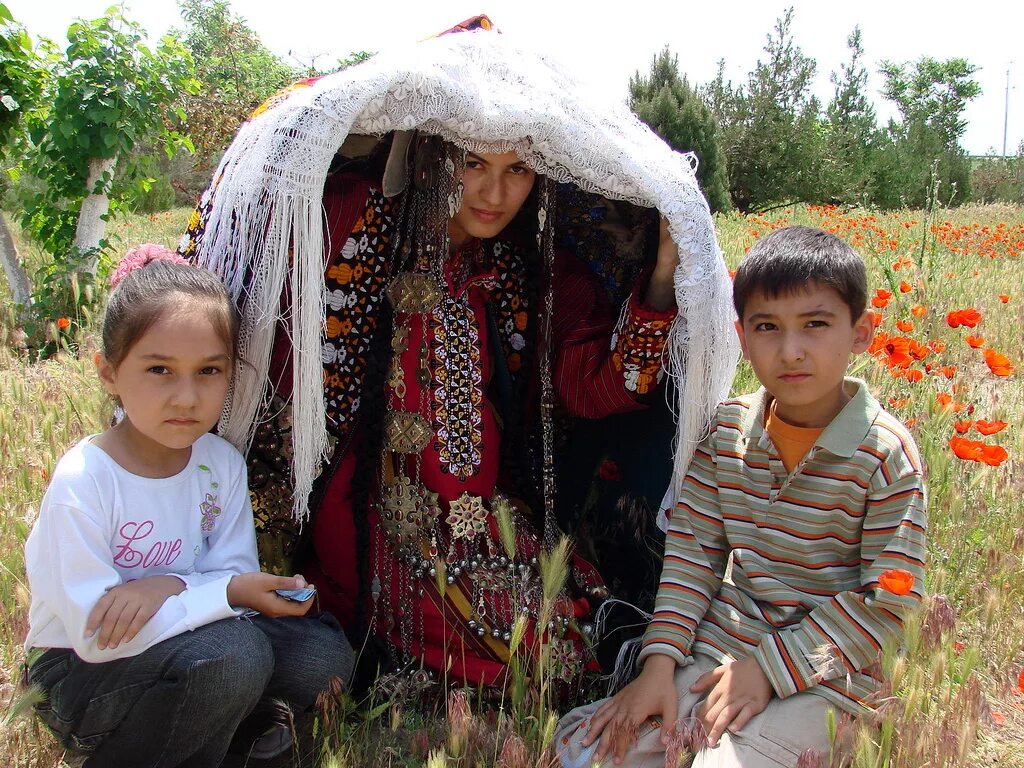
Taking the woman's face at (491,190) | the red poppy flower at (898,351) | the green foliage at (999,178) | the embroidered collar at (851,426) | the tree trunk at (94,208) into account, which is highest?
the green foliage at (999,178)

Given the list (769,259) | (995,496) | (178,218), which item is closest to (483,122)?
(769,259)

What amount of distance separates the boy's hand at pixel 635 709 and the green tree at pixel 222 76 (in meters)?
6.59

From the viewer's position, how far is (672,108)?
15.4m

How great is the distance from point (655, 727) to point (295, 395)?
101 centimetres

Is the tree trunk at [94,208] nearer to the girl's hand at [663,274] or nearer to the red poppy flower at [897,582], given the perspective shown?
the girl's hand at [663,274]

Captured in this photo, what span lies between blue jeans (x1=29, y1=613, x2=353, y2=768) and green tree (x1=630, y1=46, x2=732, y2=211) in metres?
13.9

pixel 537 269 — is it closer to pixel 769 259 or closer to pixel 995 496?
pixel 769 259

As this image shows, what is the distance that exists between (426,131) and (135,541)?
41.8 inches

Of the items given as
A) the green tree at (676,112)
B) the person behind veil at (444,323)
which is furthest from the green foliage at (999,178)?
the person behind veil at (444,323)

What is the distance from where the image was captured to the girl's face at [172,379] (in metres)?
1.71

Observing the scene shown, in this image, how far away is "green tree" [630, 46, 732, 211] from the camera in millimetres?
15242

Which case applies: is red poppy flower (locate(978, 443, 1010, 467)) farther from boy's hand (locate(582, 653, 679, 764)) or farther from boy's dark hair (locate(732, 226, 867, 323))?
boy's hand (locate(582, 653, 679, 764))

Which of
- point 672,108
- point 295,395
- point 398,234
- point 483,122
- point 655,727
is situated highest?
point 672,108

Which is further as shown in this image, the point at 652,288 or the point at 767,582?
the point at 652,288
